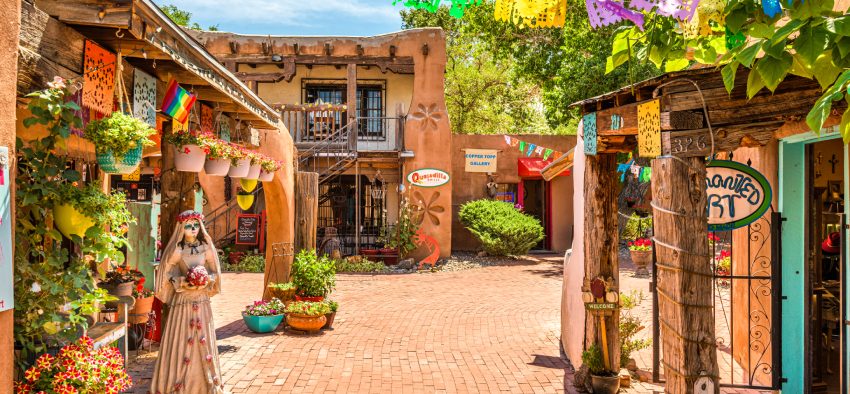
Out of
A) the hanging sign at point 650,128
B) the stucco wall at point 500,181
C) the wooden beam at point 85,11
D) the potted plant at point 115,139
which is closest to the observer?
the wooden beam at point 85,11

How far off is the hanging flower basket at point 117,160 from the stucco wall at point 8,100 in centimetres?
86

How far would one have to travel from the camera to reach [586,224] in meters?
6.81

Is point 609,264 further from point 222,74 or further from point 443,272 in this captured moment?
point 443,272

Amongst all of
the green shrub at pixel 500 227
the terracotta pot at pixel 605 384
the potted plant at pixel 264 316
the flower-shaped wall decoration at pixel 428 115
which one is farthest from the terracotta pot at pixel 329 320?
the flower-shaped wall decoration at pixel 428 115

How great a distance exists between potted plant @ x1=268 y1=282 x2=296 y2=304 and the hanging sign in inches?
258

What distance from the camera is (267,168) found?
8711mm

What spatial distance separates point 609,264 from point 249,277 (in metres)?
10.4

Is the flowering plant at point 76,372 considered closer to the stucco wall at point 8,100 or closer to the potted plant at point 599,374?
the stucco wall at point 8,100

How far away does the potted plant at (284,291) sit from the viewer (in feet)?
32.5

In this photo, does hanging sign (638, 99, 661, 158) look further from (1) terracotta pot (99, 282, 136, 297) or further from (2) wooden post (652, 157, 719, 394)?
(1) terracotta pot (99, 282, 136, 297)

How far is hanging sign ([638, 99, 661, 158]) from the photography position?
457 cm

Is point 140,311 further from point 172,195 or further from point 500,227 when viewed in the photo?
point 500,227

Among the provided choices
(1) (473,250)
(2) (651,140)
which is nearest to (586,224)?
(2) (651,140)

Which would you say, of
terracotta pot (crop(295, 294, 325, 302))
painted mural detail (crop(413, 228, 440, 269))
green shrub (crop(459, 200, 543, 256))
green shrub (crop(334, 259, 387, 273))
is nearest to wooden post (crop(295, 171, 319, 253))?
terracotta pot (crop(295, 294, 325, 302))
